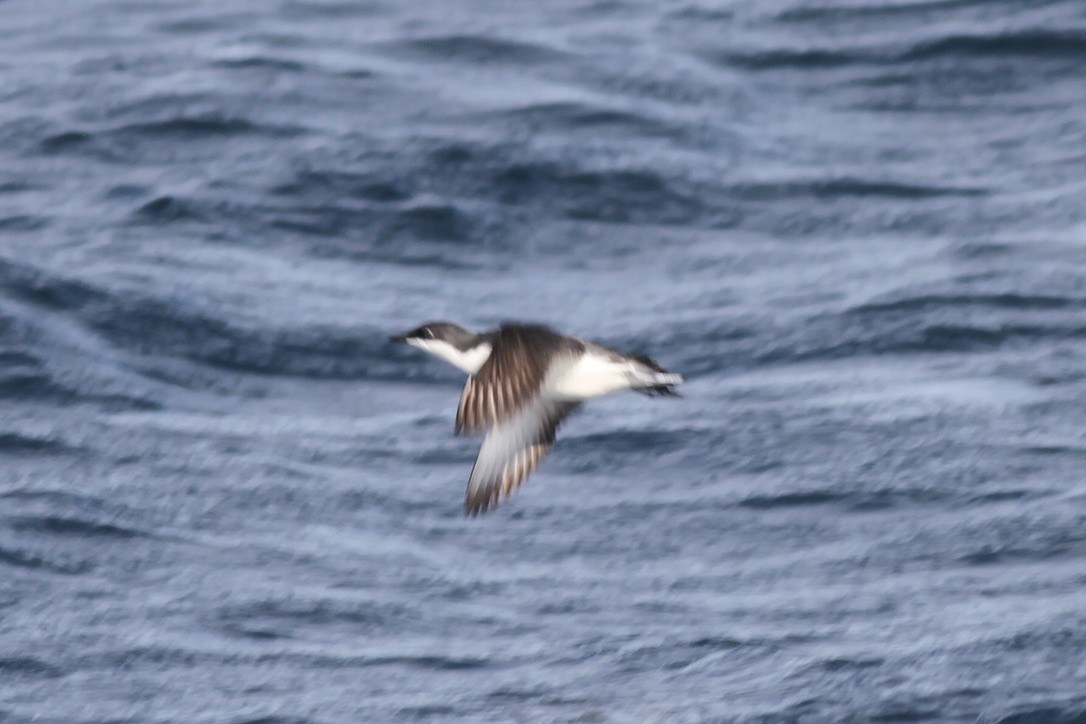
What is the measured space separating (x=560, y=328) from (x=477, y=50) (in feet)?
19.4

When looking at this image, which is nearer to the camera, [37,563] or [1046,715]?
[1046,715]

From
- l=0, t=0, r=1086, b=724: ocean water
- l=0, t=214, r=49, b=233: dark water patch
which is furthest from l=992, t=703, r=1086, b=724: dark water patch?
l=0, t=214, r=49, b=233: dark water patch

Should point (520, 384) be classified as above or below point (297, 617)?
above

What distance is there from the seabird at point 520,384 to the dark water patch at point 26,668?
3.13m

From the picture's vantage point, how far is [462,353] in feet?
28.2

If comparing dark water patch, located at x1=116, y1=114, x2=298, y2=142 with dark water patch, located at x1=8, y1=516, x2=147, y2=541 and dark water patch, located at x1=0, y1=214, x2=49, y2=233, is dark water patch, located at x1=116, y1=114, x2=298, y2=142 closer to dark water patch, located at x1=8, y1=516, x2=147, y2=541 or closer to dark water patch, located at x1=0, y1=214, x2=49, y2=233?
dark water patch, located at x1=0, y1=214, x2=49, y2=233

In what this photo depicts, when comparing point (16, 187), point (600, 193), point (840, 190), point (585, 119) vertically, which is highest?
point (585, 119)

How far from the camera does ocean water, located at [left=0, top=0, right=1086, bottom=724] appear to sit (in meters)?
10.5

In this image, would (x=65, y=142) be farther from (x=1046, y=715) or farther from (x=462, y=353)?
(x=1046, y=715)

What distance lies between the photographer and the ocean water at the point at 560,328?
34.6 feet

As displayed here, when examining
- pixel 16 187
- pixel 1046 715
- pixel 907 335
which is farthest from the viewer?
pixel 16 187

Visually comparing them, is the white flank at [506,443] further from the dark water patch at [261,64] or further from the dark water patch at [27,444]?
the dark water patch at [261,64]

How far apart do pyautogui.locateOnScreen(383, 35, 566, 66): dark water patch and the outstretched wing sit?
37.0 feet

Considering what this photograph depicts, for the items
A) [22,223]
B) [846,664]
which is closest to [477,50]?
[22,223]
